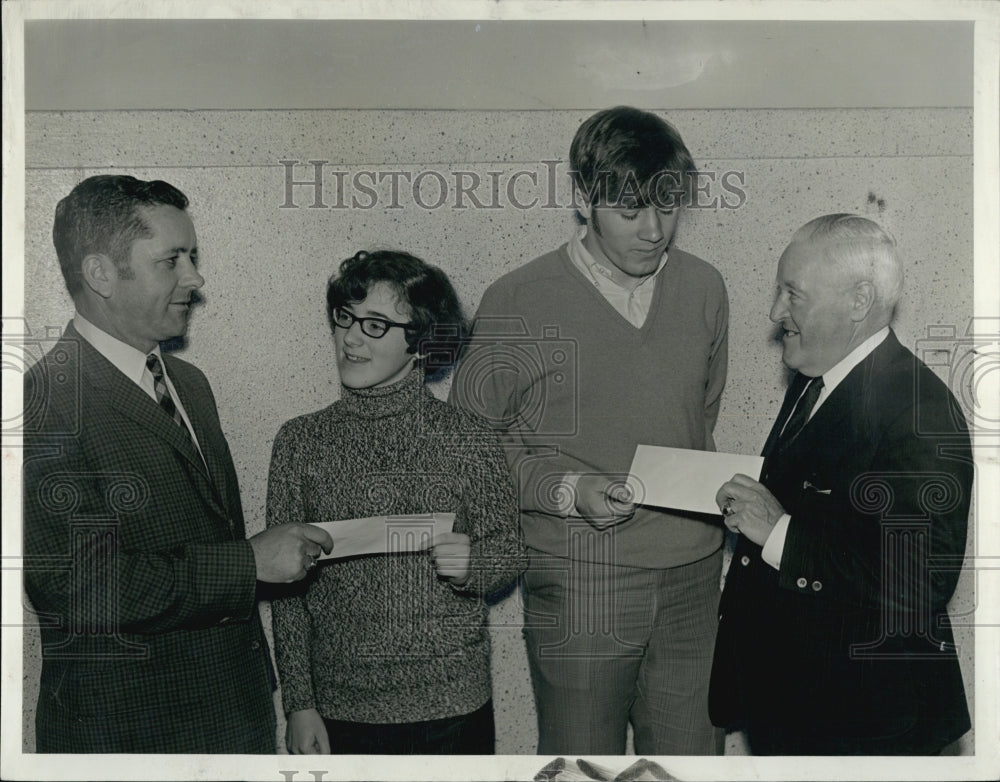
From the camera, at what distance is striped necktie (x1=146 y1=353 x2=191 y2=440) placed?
2.12 meters

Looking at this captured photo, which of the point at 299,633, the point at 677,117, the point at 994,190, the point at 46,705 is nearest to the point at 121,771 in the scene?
the point at 46,705

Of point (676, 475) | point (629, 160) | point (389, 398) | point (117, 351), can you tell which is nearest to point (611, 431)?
point (676, 475)

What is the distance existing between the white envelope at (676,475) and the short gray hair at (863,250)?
456mm

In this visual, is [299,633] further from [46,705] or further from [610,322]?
[610,322]

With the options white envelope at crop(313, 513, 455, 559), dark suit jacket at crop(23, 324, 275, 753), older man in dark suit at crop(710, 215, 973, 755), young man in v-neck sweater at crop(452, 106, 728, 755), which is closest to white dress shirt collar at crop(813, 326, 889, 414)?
older man in dark suit at crop(710, 215, 973, 755)

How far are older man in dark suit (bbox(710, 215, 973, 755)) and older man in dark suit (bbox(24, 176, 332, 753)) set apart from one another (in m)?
0.97

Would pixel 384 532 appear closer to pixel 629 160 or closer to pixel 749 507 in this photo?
pixel 749 507

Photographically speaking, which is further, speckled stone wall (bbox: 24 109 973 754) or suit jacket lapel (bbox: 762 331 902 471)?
speckled stone wall (bbox: 24 109 973 754)

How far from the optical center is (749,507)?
2102mm

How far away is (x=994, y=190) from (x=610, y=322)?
3.02 ft

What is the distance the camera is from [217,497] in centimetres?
214

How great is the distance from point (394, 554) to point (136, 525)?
1.78ft

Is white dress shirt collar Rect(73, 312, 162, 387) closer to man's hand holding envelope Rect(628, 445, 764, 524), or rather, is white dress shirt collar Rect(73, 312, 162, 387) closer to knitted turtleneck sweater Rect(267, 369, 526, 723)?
knitted turtleneck sweater Rect(267, 369, 526, 723)

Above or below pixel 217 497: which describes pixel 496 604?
below
